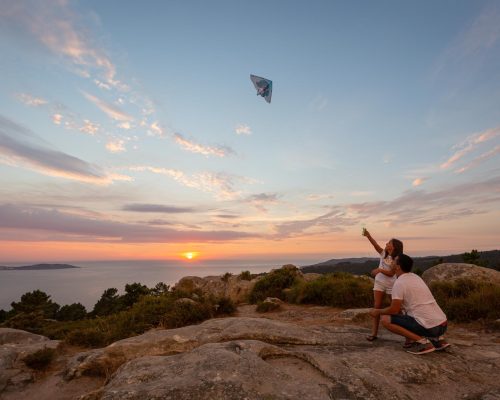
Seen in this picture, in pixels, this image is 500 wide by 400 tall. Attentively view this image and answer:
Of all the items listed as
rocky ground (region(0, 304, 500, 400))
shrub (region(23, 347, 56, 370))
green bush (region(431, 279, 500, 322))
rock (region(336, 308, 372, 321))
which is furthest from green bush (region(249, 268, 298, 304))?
shrub (region(23, 347, 56, 370))

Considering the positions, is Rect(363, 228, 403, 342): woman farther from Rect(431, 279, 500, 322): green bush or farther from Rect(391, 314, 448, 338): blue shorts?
Rect(431, 279, 500, 322): green bush

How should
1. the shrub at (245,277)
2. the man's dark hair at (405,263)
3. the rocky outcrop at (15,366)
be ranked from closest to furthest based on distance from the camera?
the man's dark hair at (405,263), the rocky outcrop at (15,366), the shrub at (245,277)

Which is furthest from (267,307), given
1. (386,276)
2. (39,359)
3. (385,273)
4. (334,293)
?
(39,359)

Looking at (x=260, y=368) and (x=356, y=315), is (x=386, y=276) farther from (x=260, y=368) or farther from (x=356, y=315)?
(x=260, y=368)

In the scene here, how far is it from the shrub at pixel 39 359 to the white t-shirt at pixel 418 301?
25.5 ft

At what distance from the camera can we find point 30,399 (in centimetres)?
593

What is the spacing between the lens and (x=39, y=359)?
725cm

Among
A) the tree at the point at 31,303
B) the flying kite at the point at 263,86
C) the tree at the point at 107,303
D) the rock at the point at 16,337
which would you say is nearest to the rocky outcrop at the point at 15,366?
the rock at the point at 16,337

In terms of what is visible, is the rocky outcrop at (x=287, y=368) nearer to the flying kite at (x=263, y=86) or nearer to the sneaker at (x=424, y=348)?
the sneaker at (x=424, y=348)

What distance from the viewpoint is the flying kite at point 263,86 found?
Answer: 52.3ft

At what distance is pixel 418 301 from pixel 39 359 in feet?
27.0

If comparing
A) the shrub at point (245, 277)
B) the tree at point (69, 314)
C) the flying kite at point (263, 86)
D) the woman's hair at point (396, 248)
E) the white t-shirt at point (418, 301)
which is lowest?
the tree at point (69, 314)

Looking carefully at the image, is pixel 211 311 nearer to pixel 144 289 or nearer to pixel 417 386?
pixel 417 386

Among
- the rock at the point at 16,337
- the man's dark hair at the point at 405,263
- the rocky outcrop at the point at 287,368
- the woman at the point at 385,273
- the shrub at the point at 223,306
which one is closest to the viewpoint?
the rocky outcrop at the point at 287,368
